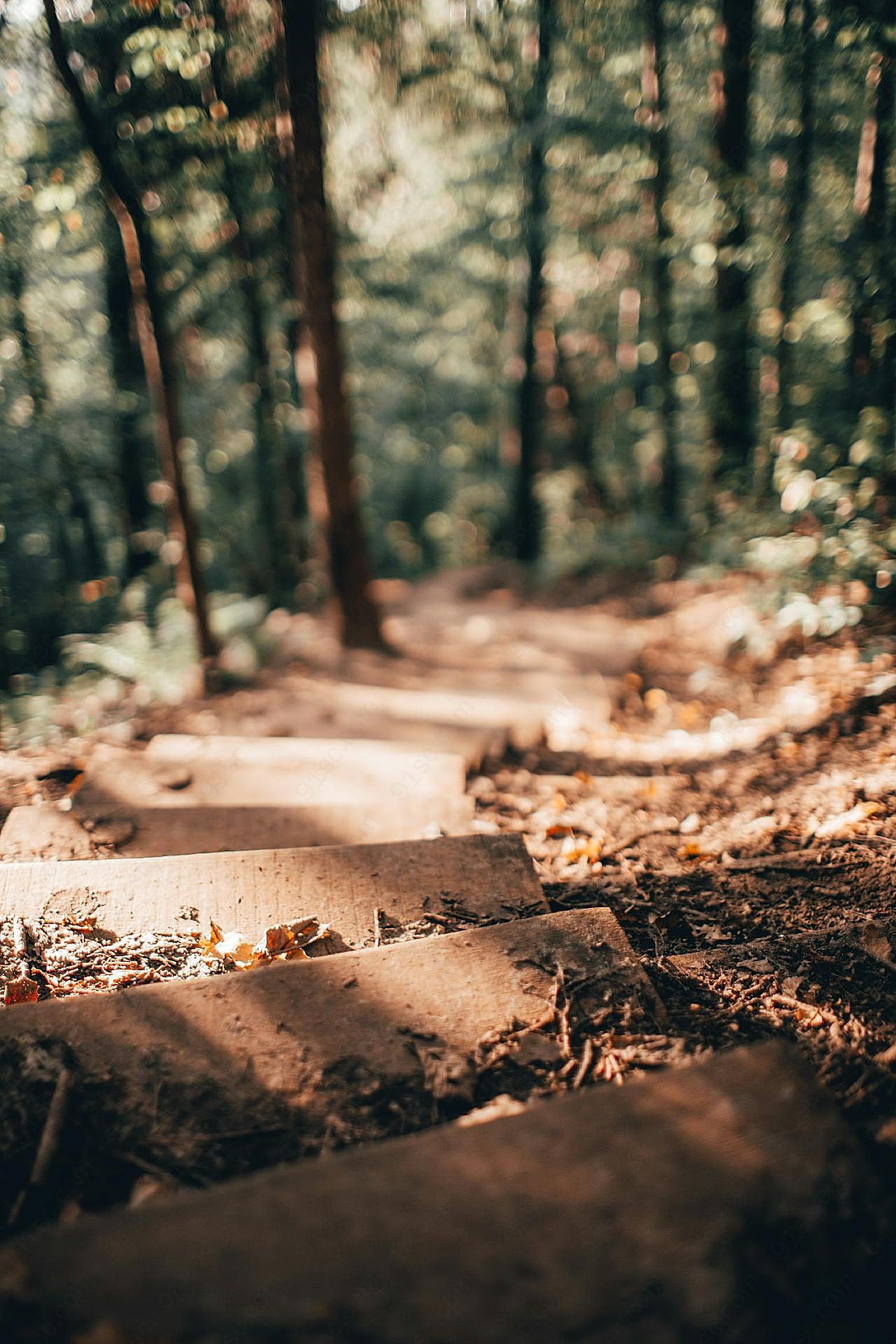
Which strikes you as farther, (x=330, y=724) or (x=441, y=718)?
(x=330, y=724)

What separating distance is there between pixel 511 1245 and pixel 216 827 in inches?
88.9

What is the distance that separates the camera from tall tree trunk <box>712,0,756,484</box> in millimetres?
7039

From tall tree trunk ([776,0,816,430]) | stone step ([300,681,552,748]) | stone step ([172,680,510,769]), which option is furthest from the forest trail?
tall tree trunk ([776,0,816,430])

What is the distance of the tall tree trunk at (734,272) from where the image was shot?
7.04 m

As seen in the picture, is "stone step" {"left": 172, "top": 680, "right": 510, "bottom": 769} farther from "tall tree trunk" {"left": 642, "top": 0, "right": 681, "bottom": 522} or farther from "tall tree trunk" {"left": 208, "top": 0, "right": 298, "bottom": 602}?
"tall tree trunk" {"left": 642, "top": 0, "right": 681, "bottom": 522}

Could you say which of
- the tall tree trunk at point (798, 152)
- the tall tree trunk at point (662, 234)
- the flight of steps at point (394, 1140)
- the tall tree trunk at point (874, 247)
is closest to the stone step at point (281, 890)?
the flight of steps at point (394, 1140)

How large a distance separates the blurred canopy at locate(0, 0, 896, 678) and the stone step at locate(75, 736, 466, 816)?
2771 mm

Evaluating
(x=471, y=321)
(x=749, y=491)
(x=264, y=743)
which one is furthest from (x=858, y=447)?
(x=471, y=321)

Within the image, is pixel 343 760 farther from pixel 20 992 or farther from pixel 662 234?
pixel 662 234

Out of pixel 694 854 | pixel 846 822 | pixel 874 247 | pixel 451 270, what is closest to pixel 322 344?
pixel 874 247

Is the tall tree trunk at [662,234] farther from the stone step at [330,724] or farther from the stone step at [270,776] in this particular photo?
the stone step at [270,776]

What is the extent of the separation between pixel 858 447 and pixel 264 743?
440cm

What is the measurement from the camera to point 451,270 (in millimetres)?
15047

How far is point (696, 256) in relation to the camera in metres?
6.23
